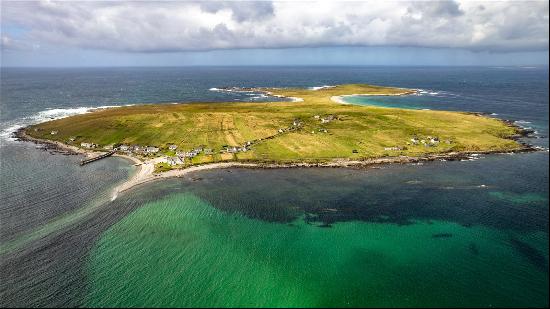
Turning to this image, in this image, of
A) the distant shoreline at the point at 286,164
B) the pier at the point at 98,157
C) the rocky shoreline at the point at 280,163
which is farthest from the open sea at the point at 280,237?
the pier at the point at 98,157

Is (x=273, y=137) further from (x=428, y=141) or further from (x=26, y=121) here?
(x=26, y=121)

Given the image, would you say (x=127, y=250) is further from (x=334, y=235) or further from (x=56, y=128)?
(x=56, y=128)

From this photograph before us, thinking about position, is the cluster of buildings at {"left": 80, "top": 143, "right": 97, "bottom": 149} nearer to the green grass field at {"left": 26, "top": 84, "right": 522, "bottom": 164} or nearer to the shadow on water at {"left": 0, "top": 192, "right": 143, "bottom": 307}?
the green grass field at {"left": 26, "top": 84, "right": 522, "bottom": 164}

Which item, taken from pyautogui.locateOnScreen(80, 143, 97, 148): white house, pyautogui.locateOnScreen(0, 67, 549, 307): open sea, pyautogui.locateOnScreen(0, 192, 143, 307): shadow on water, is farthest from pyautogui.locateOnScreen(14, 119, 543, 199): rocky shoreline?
pyautogui.locateOnScreen(0, 192, 143, 307): shadow on water

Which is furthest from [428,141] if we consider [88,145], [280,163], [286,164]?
[88,145]

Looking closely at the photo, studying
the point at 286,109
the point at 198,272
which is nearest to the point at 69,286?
the point at 198,272

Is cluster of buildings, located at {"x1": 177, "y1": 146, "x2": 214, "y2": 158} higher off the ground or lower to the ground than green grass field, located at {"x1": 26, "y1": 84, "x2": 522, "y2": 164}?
lower

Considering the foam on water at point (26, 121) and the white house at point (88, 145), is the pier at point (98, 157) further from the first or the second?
the foam on water at point (26, 121)
